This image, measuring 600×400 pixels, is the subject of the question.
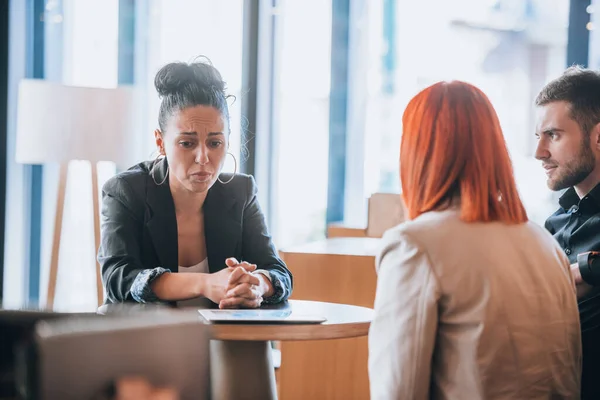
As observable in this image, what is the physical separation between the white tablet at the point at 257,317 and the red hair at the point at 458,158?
1.52ft

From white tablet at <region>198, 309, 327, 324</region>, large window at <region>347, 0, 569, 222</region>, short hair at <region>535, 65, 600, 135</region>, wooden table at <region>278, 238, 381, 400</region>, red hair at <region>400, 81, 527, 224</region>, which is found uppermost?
large window at <region>347, 0, 569, 222</region>

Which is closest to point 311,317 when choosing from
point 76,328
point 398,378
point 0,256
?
point 398,378

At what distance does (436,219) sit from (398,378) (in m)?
0.31

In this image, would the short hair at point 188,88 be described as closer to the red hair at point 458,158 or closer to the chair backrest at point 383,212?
the red hair at point 458,158

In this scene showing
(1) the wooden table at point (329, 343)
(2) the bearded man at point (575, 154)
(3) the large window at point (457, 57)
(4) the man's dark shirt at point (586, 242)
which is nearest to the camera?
(4) the man's dark shirt at point (586, 242)

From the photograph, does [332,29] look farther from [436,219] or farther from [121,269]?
[436,219]

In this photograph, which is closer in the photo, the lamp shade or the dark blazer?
the dark blazer

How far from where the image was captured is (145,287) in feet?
6.63

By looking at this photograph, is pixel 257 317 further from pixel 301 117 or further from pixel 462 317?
pixel 301 117

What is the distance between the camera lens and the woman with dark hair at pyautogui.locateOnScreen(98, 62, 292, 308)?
85.8 inches

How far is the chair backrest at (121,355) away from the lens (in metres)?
0.70

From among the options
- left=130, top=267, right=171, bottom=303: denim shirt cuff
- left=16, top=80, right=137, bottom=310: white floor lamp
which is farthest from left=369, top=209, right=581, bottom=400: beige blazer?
left=16, top=80, right=137, bottom=310: white floor lamp

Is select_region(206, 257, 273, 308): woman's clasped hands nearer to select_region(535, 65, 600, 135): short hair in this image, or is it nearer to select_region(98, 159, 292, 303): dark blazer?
select_region(98, 159, 292, 303): dark blazer

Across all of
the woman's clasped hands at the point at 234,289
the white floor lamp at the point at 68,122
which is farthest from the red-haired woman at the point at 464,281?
the white floor lamp at the point at 68,122
